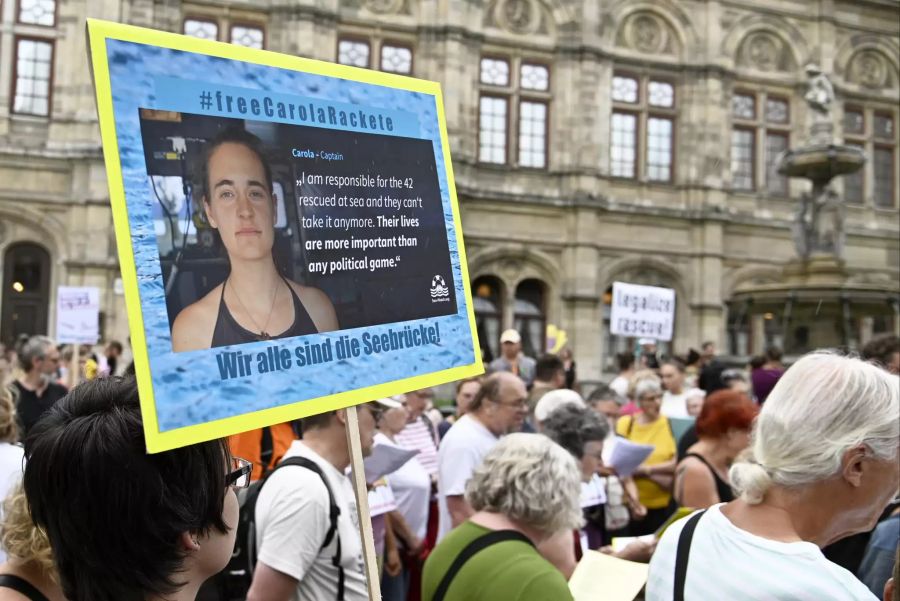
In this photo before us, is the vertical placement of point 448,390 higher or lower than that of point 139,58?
lower

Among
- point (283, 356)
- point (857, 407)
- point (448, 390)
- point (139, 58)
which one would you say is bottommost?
point (448, 390)

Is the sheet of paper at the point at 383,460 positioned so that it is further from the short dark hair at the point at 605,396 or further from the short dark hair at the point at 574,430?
the short dark hair at the point at 605,396

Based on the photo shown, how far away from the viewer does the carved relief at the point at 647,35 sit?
2269cm

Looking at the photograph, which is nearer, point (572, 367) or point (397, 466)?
point (397, 466)

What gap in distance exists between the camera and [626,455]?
554 centimetres

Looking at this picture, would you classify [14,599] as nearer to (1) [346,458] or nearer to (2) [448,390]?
A: (1) [346,458]

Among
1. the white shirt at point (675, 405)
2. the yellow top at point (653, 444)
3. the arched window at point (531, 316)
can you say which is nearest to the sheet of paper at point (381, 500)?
the yellow top at point (653, 444)

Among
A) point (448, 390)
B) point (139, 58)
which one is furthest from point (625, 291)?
point (139, 58)

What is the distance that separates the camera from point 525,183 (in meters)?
21.6

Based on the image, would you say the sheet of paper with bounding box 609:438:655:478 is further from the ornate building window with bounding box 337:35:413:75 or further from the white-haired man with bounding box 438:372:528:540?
the ornate building window with bounding box 337:35:413:75

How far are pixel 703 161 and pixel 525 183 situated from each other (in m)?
4.76

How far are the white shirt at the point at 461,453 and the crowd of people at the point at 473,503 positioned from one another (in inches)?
0.4

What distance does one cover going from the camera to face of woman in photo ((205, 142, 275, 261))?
71.7 inches

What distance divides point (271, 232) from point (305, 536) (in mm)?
1602
